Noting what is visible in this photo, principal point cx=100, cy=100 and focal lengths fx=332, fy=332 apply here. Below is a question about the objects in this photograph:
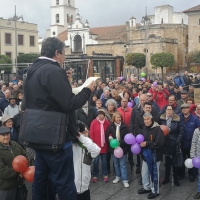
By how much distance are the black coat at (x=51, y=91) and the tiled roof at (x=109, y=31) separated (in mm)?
69006

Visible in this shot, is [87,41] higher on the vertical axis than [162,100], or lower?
higher

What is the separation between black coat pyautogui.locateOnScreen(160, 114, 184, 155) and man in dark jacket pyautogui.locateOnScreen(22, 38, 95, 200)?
390cm

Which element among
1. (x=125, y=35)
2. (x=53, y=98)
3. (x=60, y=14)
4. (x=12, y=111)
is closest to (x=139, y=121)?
(x=12, y=111)

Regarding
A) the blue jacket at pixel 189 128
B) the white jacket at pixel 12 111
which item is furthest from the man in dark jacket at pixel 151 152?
the white jacket at pixel 12 111

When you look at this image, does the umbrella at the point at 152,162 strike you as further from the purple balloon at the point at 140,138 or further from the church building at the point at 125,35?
the church building at the point at 125,35

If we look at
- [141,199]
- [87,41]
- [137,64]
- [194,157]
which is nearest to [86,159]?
[141,199]

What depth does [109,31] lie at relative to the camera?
74625 mm

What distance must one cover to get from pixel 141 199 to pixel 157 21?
79.5m

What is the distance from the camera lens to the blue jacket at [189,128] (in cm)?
696

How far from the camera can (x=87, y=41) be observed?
239 feet

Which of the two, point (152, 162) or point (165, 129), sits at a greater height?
point (165, 129)

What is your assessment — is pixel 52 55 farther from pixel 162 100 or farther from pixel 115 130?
pixel 162 100

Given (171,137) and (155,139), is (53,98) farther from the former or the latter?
(171,137)

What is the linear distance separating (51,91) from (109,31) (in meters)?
73.3
